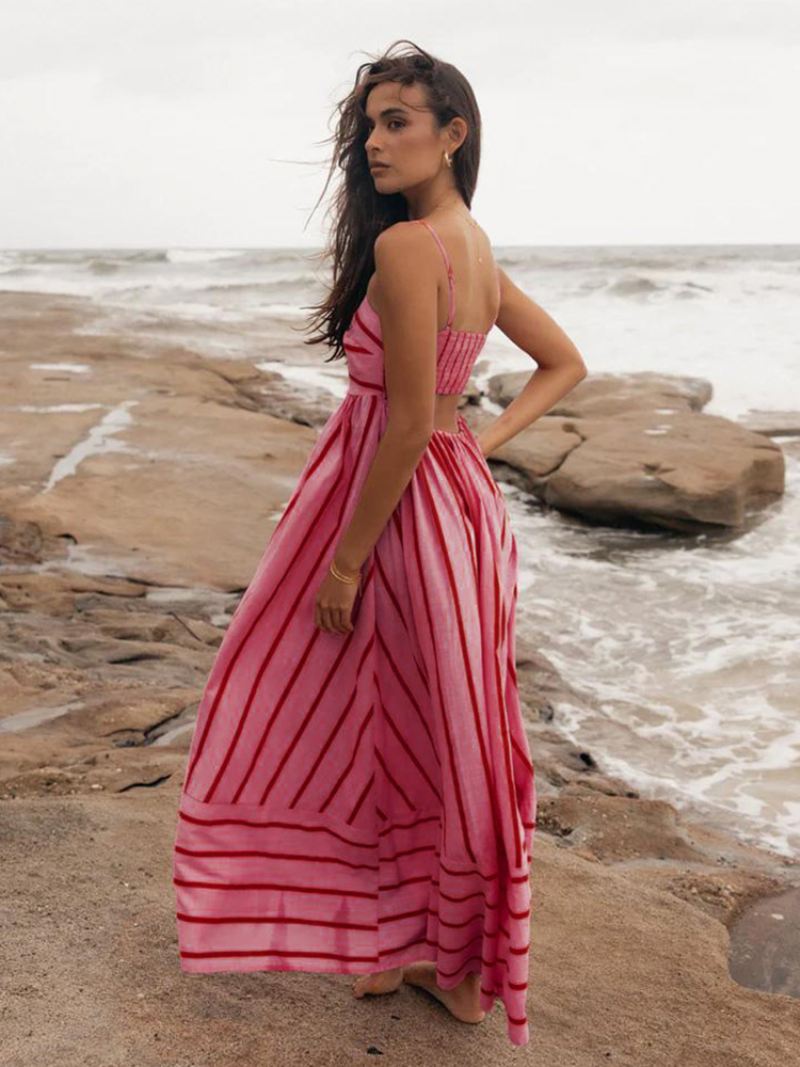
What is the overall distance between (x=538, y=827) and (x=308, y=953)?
1.43 m

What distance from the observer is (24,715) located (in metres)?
3.64

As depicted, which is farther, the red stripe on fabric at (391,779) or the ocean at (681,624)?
the ocean at (681,624)

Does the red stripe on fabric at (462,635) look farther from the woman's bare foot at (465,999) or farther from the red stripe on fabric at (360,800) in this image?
the woman's bare foot at (465,999)

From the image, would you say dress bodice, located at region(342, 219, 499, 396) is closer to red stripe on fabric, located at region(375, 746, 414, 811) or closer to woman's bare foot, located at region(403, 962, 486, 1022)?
red stripe on fabric, located at region(375, 746, 414, 811)

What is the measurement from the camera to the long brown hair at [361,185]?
1912 millimetres

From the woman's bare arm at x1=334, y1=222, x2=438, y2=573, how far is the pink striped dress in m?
0.09

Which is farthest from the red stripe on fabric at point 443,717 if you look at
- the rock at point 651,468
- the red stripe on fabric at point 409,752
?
the rock at point 651,468

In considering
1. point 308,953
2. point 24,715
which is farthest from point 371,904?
point 24,715

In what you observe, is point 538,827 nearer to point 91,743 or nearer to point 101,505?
point 91,743

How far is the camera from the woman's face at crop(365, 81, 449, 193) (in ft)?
6.17

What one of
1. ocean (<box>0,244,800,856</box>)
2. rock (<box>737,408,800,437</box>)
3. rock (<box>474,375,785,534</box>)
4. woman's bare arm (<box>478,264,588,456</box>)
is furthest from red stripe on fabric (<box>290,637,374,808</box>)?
rock (<box>737,408,800,437</box>)

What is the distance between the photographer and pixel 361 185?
6.51 feet

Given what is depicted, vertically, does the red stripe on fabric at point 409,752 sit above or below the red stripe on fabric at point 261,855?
above

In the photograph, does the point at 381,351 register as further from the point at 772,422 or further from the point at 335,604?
the point at 772,422
